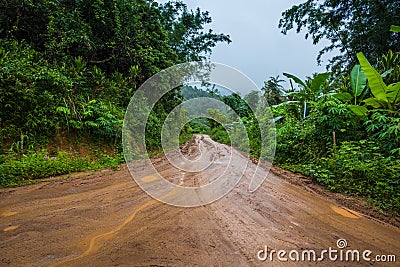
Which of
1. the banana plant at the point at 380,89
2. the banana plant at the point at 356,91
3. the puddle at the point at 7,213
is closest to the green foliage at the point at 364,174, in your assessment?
the banana plant at the point at 380,89

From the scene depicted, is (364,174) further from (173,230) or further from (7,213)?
(7,213)

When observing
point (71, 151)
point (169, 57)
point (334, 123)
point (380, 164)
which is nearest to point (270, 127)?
point (334, 123)

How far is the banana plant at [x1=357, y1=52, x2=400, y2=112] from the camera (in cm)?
445

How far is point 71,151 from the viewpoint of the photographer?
5.48 metres

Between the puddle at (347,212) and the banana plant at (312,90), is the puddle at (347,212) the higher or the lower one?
the lower one

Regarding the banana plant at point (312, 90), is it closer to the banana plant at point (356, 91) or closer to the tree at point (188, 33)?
the banana plant at point (356, 91)

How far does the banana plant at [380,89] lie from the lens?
445 centimetres

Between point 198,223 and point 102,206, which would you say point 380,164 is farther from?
point 102,206

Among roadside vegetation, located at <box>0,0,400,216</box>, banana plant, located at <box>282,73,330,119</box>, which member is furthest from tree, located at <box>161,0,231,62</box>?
banana plant, located at <box>282,73,330,119</box>

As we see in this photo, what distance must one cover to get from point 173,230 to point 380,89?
489 cm

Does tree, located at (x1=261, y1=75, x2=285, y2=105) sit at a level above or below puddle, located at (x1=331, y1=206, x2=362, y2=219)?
above

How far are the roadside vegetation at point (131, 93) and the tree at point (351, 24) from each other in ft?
0.15

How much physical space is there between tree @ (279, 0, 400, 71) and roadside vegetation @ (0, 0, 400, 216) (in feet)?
0.15

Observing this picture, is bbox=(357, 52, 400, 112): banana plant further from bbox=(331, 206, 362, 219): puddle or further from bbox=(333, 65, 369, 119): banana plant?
bbox=(331, 206, 362, 219): puddle
